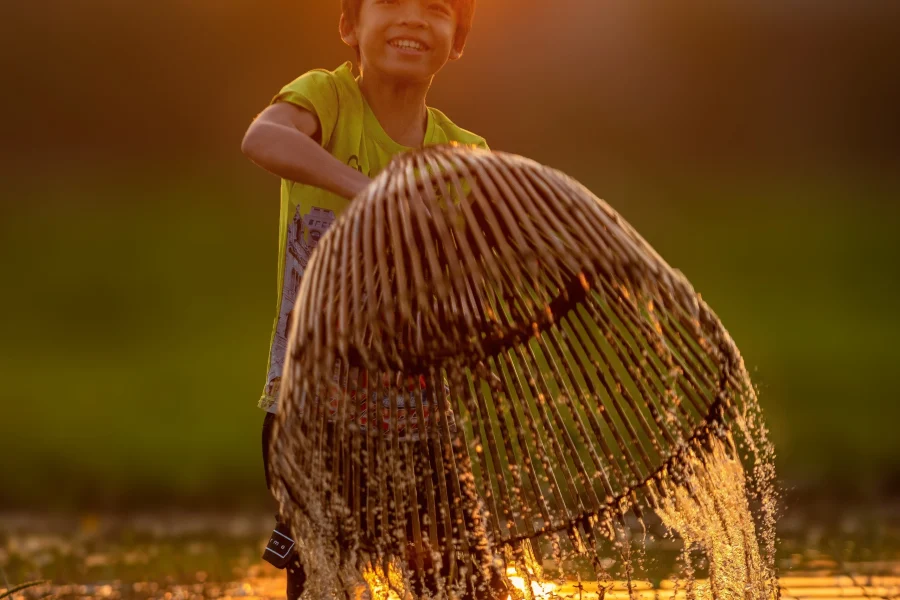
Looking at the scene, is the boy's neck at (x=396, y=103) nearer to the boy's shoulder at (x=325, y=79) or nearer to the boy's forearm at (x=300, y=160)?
the boy's shoulder at (x=325, y=79)

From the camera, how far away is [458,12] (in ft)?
9.30

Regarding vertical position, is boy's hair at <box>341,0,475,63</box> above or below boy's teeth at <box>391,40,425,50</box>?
above

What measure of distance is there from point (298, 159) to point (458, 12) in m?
0.73

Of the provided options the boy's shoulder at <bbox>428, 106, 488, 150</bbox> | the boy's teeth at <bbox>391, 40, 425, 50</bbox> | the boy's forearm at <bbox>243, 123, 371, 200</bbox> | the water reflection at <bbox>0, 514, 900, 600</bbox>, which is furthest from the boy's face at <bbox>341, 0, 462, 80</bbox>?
the water reflection at <bbox>0, 514, 900, 600</bbox>

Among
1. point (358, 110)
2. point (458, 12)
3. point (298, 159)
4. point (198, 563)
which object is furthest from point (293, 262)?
point (198, 563)

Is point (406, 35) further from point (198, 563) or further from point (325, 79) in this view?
point (198, 563)

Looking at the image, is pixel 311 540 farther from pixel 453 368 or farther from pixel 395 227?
pixel 395 227

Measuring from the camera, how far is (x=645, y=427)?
2.54m

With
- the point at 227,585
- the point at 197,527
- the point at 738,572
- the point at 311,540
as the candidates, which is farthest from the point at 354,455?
the point at 197,527

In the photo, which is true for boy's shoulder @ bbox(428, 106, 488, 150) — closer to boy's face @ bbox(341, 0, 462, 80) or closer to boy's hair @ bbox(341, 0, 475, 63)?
boy's hair @ bbox(341, 0, 475, 63)

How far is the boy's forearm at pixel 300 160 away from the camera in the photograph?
7.46 feet

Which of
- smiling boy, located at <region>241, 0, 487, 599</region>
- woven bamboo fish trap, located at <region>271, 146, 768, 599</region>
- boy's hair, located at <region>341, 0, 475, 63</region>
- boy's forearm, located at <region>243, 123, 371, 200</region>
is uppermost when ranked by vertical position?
boy's hair, located at <region>341, 0, 475, 63</region>

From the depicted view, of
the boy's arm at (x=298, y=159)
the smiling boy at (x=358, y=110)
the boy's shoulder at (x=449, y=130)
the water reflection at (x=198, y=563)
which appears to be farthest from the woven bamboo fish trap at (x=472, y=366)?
the boy's shoulder at (x=449, y=130)

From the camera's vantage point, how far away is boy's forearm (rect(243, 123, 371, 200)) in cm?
A: 227
